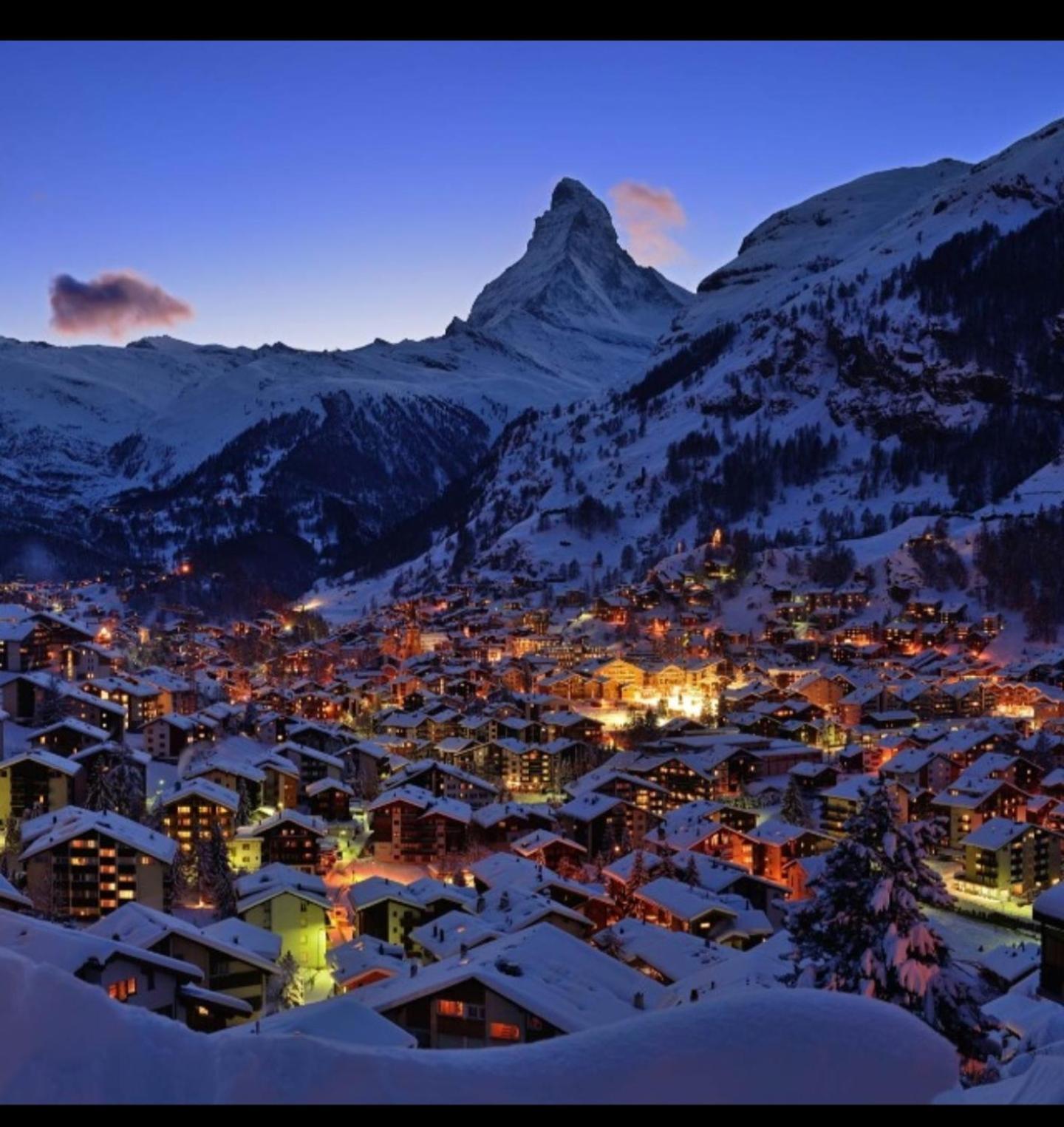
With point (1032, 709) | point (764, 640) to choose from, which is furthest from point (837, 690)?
point (764, 640)

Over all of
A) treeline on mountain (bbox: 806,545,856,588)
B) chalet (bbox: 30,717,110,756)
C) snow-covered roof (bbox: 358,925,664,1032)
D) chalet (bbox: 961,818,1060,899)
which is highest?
treeline on mountain (bbox: 806,545,856,588)

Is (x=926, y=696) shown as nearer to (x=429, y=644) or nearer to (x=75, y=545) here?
(x=429, y=644)

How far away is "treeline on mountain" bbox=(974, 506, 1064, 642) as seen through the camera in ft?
164

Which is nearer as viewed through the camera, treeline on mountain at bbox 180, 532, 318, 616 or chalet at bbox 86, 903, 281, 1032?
chalet at bbox 86, 903, 281, 1032

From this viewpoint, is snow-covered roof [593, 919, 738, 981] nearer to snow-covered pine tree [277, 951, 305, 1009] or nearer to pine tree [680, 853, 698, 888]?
pine tree [680, 853, 698, 888]

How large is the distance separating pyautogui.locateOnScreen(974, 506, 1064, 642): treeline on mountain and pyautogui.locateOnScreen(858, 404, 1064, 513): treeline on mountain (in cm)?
1049

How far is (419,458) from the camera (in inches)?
6176

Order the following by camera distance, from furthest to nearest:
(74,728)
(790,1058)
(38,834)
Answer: (74,728) → (38,834) → (790,1058)

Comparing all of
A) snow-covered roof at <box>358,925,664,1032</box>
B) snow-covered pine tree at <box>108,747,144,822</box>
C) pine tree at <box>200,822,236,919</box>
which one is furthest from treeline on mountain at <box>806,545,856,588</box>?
snow-covered roof at <box>358,925,664,1032</box>

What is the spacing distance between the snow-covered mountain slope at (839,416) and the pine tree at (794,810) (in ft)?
132

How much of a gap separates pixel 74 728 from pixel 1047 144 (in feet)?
296

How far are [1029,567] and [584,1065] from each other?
54780mm

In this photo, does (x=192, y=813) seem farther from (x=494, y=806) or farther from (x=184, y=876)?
(x=494, y=806)

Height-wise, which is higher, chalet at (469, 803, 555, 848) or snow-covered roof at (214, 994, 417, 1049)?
snow-covered roof at (214, 994, 417, 1049)
